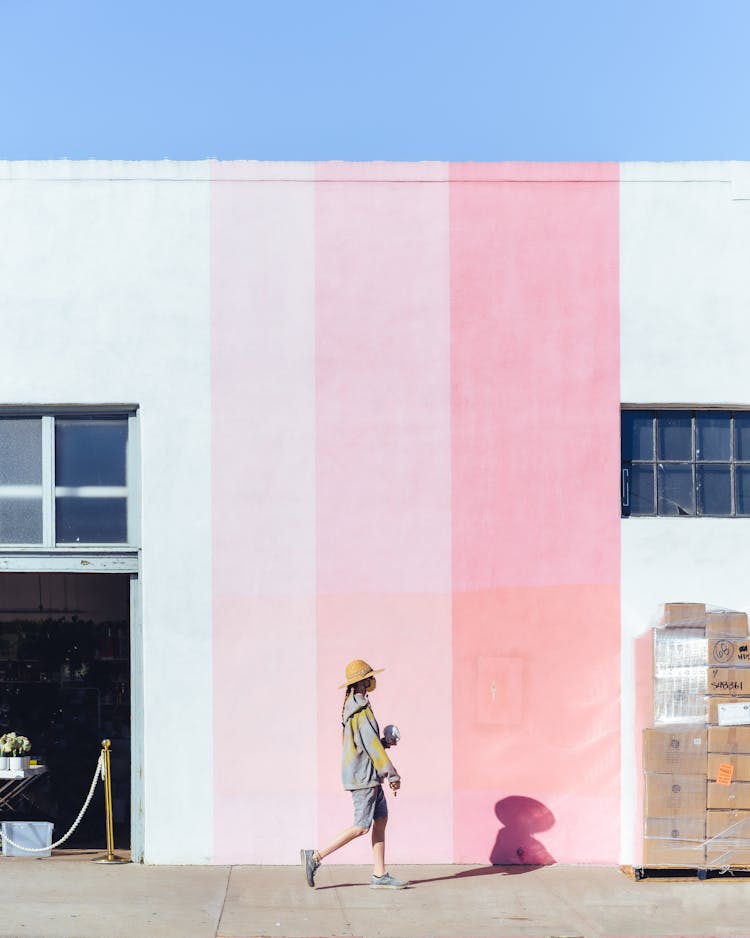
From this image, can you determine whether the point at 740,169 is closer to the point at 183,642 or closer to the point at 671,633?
the point at 671,633

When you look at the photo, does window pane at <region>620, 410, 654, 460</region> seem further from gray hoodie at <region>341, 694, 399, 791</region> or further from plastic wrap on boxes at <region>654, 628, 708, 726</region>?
gray hoodie at <region>341, 694, 399, 791</region>

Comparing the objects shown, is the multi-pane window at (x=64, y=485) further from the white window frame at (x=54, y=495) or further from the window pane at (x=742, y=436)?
the window pane at (x=742, y=436)

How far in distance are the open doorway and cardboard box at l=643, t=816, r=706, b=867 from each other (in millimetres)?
6517

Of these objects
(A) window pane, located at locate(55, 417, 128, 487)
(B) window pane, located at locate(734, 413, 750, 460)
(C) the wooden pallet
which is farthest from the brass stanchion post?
(B) window pane, located at locate(734, 413, 750, 460)

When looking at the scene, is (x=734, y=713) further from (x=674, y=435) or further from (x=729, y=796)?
(x=674, y=435)

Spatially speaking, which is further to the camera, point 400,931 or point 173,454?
point 173,454

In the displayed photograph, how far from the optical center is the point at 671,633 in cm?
916

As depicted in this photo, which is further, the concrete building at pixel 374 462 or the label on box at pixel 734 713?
the concrete building at pixel 374 462

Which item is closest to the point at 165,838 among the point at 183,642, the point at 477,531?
the point at 183,642

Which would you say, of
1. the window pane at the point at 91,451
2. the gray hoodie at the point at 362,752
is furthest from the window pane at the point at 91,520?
the gray hoodie at the point at 362,752

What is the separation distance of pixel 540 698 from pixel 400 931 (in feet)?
8.12

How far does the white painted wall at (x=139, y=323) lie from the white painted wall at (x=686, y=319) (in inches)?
145

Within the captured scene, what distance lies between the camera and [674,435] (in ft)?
32.0

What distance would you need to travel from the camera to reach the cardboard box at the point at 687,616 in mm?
9156
